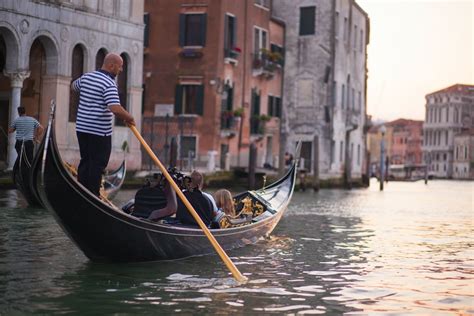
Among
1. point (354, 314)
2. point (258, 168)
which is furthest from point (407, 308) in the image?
point (258, 168)

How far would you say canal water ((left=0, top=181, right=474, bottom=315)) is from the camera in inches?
181

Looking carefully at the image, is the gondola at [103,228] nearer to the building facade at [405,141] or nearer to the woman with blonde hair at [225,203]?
the woman with blonde hair at [225,203]

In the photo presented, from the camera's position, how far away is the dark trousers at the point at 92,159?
570 centimetres

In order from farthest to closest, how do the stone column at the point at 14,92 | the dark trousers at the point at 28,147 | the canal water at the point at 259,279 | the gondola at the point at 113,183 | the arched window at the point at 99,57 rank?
the arched window at the point at 99,57 → the stone column at the point at 14,92 → the gondola at the point at 113,183 → the dark trousers at the point at 28,147 → the canal water at the point at 259,279

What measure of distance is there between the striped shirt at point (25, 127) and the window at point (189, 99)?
11605mm

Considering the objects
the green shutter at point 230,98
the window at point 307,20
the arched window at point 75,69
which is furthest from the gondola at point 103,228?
the window at point 307,20

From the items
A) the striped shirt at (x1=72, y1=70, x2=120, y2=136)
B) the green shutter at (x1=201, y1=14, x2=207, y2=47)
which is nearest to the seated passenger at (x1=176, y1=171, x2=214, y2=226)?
the striped shirt at (x1=72, y1=70, x2=120, y2=136)

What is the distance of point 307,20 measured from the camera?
1027 inches

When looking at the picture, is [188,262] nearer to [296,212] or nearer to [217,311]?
[217,311]

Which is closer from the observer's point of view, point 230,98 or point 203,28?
point 203,28

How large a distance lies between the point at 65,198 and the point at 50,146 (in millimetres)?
356

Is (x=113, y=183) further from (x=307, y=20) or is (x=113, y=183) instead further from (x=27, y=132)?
(x=307, y=20)

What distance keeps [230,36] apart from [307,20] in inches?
197

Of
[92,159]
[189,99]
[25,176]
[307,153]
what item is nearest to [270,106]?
[307,153]
